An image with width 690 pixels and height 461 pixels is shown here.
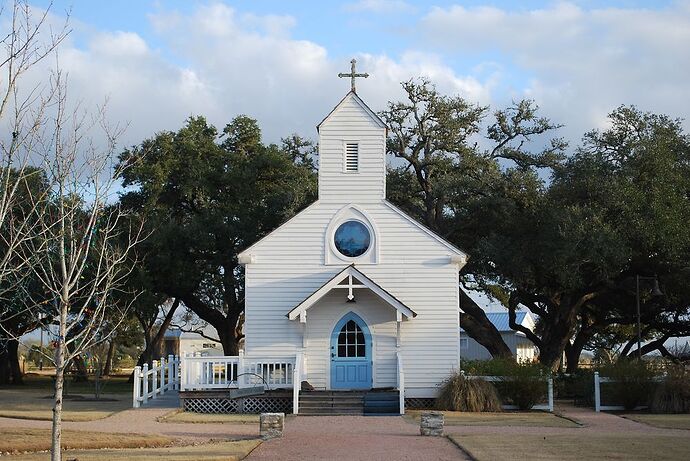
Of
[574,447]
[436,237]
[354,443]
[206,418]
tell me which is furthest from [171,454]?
[436,237]

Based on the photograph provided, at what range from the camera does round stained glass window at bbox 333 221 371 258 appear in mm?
29938

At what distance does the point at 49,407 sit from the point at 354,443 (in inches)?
523

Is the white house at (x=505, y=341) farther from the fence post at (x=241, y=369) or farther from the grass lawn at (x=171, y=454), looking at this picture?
the grass lawn at (x=171, y=454)

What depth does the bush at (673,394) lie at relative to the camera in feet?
89.7

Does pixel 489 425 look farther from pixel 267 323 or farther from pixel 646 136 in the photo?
pixel 646 136

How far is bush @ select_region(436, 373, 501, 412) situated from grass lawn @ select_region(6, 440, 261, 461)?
10296 millimetres

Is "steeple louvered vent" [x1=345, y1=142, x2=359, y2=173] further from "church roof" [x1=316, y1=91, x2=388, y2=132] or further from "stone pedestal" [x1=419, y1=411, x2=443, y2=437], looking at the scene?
"stone pedestal" [x1=419, y1=411, x2=443, y2=437]

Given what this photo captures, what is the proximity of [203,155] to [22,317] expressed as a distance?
11245mm

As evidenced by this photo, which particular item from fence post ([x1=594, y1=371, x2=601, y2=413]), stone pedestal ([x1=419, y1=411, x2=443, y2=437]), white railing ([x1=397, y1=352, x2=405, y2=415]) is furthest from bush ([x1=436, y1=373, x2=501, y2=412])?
stone pedestal ([x1=419, y1=411, x2=443, y2=437])

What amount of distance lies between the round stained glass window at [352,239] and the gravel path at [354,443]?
6545mm

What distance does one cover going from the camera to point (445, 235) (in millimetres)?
39406

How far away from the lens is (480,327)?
133 feet

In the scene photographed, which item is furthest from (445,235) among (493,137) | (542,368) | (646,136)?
(542,368)

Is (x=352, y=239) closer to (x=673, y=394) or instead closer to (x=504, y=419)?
(x=504, y=419)
